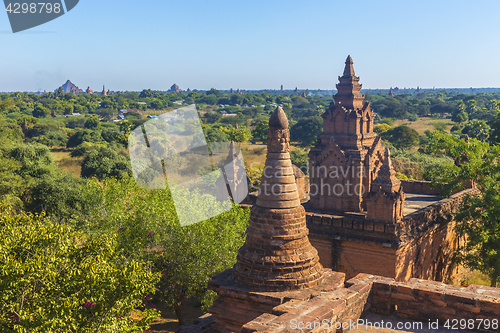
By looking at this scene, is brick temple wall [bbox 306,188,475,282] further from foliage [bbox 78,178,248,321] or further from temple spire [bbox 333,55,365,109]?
temple spire [bbox 333,55,365,109]

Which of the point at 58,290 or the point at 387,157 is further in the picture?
the point at 387,157

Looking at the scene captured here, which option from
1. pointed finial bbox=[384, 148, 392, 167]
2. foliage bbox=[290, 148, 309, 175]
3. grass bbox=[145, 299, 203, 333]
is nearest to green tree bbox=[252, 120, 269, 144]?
foliage bbox=[290, 148, 309, 175]

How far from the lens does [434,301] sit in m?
9.74

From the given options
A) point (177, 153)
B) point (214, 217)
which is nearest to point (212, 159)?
point (177, 153)

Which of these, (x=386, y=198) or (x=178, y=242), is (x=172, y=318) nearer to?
(x=178, y=242)

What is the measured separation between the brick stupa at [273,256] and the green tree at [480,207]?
42.6 ft

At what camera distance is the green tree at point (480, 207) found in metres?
19.7

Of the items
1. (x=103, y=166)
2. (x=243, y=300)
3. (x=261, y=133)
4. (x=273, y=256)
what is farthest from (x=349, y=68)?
(x=261, y=133)

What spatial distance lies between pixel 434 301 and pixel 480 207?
1389 centimetres

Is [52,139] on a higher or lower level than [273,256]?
lower

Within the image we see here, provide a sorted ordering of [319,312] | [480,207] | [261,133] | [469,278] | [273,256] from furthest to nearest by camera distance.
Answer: [261,133]
[469,278]
[480,207]
[273,256]
[319,312]

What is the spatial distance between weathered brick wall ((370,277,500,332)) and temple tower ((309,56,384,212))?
1270cm

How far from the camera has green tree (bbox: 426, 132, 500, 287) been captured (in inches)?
774

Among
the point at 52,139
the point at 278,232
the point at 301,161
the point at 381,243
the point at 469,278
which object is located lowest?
the point at 469,278
